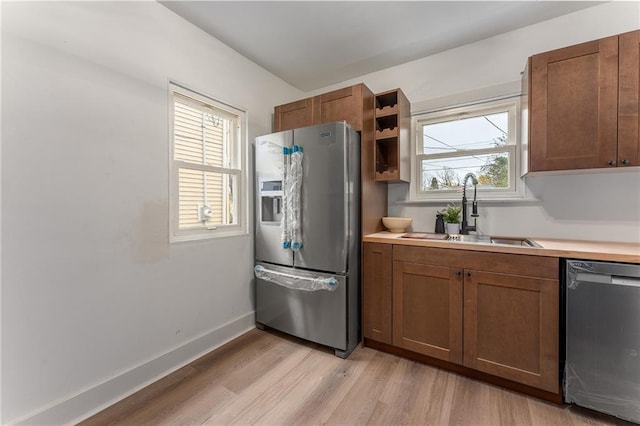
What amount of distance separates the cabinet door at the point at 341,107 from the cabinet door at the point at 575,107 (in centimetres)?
121

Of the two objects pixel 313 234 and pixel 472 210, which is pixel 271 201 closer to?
pixel 313 234

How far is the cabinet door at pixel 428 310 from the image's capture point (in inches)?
69.7

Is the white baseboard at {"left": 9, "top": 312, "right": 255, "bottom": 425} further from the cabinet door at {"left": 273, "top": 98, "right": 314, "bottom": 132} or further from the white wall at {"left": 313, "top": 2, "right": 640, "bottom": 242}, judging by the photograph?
the white wall at {"left": 313, "top": 2, "right": 640, "bottom": 242}

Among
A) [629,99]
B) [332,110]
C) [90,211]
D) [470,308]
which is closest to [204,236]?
[90,211]

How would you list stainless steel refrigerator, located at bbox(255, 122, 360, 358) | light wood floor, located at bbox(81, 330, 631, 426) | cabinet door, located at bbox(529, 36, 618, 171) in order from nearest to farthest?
light wood floor, located at bbox(81, 330, 631, 426) → cabinet door, located at bbox(529, 36, 618, 171) → stainless steel refrigerator, located at bbox(255, 122, 360, 358)

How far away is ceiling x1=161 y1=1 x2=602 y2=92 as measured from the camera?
182 centimetres

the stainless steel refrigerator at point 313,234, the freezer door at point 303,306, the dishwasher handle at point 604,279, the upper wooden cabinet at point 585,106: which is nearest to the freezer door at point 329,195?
the stainless steel refrigerator at point 313,234

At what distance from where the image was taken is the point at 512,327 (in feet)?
5.24

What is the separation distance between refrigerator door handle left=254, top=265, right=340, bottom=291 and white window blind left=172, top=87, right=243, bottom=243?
1.62ft

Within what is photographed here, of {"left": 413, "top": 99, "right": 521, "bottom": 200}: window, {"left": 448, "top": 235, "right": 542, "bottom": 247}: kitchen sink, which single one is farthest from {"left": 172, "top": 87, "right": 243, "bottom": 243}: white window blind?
{"left": 448, "top": 235, "right": 542, "bottom": 247}: kitchen sink

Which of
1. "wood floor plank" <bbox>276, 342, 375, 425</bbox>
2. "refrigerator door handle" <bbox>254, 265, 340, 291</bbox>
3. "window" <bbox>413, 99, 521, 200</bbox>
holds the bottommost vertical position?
"wood floor plank" <bbox>276, 342, 375, 425</bbox>

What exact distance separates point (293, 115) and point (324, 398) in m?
2.35

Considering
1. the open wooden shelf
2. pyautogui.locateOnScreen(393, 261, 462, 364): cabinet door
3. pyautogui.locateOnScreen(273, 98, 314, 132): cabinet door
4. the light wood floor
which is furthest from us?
pyautogui.locateOnScreen(273, 98, 314, 132): cabinet door

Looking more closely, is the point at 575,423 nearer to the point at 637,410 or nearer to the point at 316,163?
the point at 637,410
